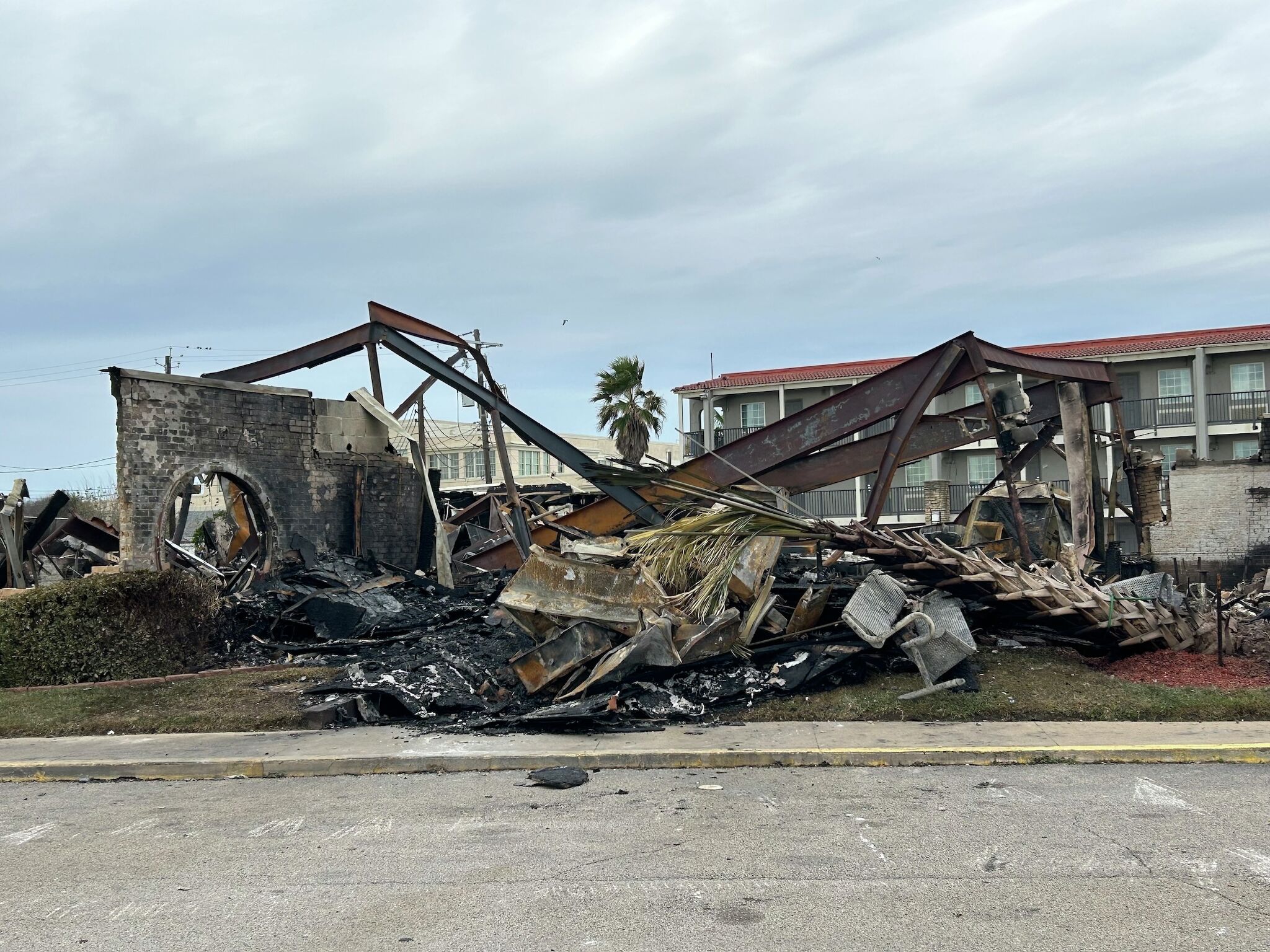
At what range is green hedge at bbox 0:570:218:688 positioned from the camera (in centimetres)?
1195

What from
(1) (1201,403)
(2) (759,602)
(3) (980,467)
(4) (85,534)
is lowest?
(2) (759,602)

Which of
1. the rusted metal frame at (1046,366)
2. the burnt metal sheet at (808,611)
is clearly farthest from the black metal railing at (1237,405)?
the burnt metal sheet at (808,611)

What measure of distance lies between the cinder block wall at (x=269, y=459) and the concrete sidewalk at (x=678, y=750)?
20.4ft

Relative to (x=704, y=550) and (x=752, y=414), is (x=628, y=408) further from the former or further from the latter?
(x=704, y=550)

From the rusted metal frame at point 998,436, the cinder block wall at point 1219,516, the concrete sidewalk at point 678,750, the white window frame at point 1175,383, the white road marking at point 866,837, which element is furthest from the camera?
the white window frame at point 1175,383

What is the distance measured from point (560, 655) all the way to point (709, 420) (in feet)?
104

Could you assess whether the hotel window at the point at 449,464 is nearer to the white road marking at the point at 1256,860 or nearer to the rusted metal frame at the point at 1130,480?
the rusted metal frame at the point at 1130,480

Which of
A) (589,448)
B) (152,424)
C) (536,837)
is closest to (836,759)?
(536,837)

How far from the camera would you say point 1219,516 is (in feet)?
72.1

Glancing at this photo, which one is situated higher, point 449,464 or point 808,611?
point 449,464

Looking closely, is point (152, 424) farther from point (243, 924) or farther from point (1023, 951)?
point (1023, 951)

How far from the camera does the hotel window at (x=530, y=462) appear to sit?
64.9 m

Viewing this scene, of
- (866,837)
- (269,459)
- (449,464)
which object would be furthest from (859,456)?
(449,464)

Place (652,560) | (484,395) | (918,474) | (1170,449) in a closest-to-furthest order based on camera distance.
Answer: (652,560)
(484,395)
(1170,449)
(918,474)
